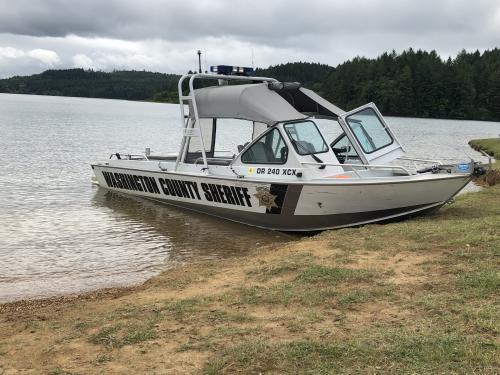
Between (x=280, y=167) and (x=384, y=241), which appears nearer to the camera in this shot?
(x=384, y=241)

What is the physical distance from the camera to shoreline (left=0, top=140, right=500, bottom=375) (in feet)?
13.9

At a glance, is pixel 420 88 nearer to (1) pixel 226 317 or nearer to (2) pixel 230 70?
(2) pixel 230 70

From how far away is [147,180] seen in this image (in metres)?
15.4

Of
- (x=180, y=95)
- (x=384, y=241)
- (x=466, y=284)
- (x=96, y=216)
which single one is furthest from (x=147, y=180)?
(x=466, y=284)

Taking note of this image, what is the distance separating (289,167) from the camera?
11117 millimetres

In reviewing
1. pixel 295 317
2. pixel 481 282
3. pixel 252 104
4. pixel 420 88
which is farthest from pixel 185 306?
pixel 420 88

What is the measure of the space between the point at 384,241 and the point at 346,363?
4.46 metres

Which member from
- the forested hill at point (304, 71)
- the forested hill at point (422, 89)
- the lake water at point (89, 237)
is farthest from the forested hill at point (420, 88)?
the lake water at point (89, 237)

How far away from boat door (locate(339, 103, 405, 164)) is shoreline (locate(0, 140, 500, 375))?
4.12 metres

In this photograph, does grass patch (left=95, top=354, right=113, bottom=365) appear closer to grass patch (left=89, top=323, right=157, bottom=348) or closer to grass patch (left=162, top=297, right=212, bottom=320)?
grass patch (left=89, top=323, right=157, bottom=348)

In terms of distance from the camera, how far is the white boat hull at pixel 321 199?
33.5 ft

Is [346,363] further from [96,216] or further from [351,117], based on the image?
[96,216]

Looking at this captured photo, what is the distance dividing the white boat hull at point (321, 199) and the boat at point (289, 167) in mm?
21

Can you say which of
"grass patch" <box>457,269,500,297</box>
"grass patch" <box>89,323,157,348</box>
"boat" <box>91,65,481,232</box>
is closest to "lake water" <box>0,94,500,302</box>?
"boat" <box>91,65,481,232</box>
